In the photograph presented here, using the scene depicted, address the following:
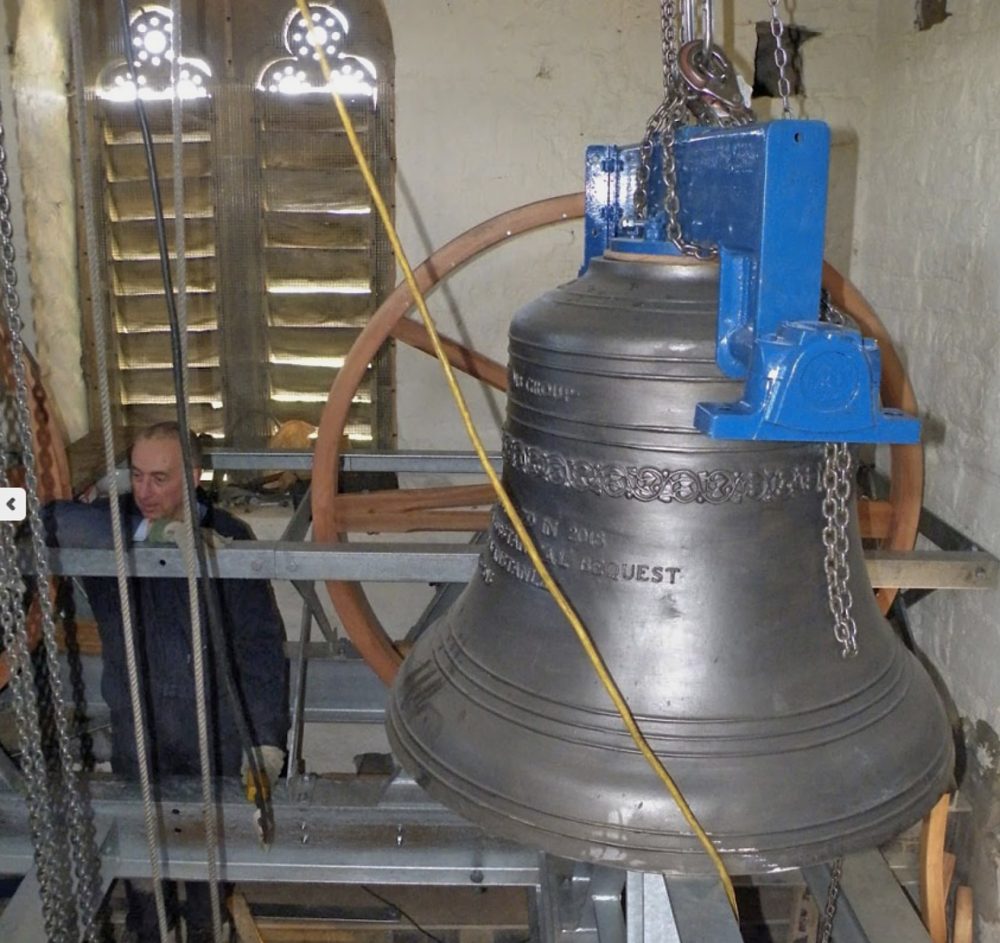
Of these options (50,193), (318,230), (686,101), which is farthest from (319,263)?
(686,101)

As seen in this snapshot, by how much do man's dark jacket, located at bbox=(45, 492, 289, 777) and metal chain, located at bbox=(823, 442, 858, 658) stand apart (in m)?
1.92

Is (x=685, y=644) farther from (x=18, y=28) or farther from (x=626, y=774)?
(x=18, y=28)

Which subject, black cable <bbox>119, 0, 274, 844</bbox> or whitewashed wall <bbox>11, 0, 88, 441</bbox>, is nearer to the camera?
black cable <bbox>119, 0, 274, 844</bbox>

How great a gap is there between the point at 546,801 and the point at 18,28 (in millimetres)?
3312

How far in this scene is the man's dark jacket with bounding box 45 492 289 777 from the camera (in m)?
2.59

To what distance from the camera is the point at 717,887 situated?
1200 millimetres

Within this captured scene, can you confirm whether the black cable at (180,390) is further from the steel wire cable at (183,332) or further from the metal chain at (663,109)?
the metal chain at (663,109)

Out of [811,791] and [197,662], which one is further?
[197,662]

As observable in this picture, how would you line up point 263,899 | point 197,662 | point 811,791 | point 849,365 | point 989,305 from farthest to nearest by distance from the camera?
point 263,899, point 989,305, point 197,662, point 811,791, point 849,365

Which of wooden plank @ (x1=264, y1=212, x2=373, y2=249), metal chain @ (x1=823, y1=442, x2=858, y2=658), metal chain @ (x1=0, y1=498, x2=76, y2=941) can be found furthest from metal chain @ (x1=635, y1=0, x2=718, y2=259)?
wooden plank @ (x1=264, y1=212, x2=373, y2=249)

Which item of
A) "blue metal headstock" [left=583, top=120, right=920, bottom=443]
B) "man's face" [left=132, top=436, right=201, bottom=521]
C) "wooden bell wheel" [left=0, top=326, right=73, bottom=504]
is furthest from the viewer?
"wooden bell wheel" [left=0, top=326, right=73, bottom=504]

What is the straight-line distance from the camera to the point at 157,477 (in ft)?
8.34

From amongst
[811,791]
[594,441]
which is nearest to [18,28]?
[594,441]

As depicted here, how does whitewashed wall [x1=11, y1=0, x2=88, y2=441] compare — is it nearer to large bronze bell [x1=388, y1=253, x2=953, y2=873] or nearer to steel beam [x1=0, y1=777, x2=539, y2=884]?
steel beam [x1=0, y1=777, x2=539, y2=884]
